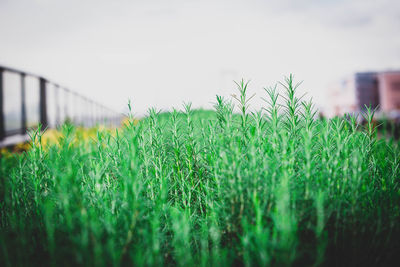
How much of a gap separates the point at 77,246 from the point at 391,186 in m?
1.80

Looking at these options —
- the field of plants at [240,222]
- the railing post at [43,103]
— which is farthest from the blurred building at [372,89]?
the field of plants at [240,222]

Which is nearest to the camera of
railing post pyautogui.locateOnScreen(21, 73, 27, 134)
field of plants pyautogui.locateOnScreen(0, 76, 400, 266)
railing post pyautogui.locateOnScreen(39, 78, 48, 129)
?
field of plants pyautogui.locateOnScreen(0, 76, 400, 266)

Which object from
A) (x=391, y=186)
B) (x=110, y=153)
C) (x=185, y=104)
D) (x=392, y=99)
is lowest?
(x=391, y=186)

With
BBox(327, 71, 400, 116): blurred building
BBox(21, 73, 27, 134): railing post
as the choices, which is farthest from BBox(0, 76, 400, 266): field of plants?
BBox(327, 71, 400, 116): blurred building

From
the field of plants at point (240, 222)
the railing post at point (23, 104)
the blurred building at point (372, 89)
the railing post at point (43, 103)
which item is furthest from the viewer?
the blurred building at point (372, 89)

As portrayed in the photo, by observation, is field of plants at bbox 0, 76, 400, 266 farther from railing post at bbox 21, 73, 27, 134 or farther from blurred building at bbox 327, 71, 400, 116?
blurred building at bbox 327, 71, 400, 116

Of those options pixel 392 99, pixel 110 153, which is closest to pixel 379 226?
pixel 110 153

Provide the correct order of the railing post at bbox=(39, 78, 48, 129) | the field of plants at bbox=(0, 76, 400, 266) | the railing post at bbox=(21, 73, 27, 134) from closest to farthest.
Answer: the field of plants at bbox=(0, 76, 400, 266) < the railing post at bbox=(21, 73, 27, 134) < the railing post at bbox=(39, 78, 48, 129)

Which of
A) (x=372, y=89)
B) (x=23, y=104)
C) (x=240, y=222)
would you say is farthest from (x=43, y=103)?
(x=372, y=89)

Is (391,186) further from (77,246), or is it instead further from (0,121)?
(0,121)

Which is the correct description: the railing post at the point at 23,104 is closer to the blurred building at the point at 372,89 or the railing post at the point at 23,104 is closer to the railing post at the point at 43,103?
the railing post at the point at 43,103

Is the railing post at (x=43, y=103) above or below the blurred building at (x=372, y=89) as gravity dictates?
below

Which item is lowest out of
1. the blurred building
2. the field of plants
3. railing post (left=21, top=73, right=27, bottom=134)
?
the field of plants

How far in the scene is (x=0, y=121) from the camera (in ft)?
22.9
